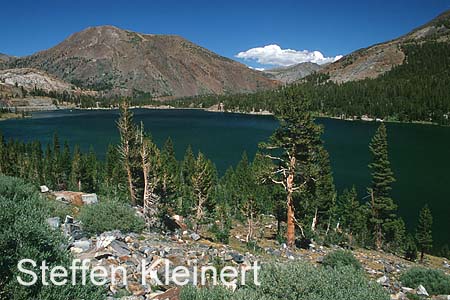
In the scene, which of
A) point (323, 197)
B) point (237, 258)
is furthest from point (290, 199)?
point (323, 197)

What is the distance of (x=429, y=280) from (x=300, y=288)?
10.8m

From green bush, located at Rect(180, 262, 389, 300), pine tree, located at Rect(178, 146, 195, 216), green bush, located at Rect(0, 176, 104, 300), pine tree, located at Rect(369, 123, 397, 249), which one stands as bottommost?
pine tree, located at Rect(178, 146, 195, 216)

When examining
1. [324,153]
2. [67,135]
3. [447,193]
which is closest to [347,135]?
[447,193]

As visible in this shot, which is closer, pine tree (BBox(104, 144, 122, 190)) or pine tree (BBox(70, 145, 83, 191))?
pine tree (BBox(104, 144, 122, 190))

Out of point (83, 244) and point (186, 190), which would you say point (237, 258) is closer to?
point (83, 244)

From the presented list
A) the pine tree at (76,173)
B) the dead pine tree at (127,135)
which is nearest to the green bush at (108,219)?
the dead pine tree at (127,135)

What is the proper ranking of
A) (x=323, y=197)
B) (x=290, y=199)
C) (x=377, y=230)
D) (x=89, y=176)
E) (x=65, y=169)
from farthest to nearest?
(x=65, y=169)
(x=89, y=176)
(x=323, y=197)
(x=377, y=230)
(x=290, y=199)

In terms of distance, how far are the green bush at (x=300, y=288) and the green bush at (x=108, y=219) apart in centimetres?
1046

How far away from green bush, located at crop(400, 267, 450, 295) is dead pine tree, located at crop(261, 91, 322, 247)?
8.45 metres

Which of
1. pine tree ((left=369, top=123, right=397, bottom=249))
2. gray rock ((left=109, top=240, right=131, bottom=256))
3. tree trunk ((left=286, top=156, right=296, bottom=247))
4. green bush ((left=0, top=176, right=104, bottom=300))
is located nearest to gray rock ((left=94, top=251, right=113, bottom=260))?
gray rock ((left=109, top=240, right=131, bottom=256))

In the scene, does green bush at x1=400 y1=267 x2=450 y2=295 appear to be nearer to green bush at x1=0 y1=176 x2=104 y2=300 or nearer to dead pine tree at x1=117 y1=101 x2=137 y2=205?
green bush at x1=0 y1=176 x2=104 y2=300

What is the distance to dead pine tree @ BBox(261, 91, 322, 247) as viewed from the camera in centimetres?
2394

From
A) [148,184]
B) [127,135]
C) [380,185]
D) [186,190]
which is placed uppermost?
[127,135]

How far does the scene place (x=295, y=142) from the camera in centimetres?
2402
